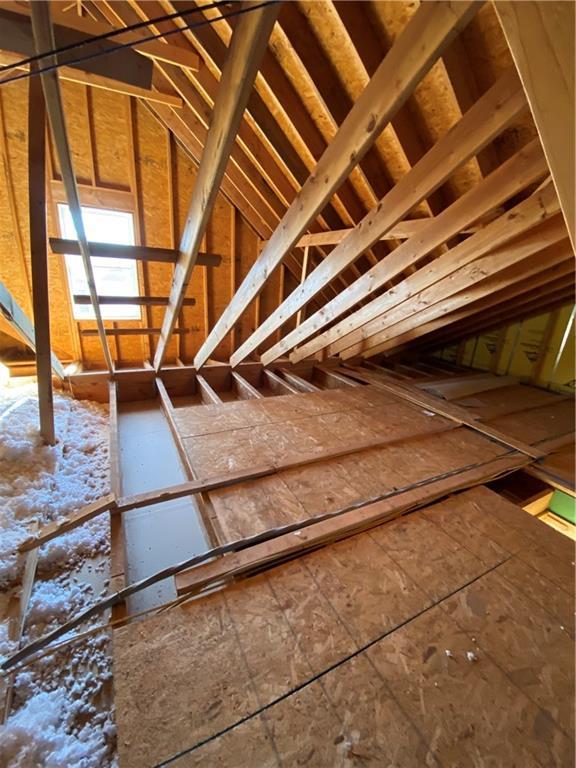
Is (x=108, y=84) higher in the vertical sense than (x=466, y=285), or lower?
higher

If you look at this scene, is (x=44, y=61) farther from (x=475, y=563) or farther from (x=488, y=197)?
(x=475, y=563)

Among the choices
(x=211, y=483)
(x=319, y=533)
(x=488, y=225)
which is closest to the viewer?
(x=319, y=533)

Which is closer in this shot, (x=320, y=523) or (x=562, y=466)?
(x=320, y=523)

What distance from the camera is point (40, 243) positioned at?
1782mm

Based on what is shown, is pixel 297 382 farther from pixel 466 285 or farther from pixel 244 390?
pixel 466 285

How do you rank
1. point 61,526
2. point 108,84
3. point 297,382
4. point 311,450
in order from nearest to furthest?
point 61,526, point 311,450, point 108,84, point 297,382

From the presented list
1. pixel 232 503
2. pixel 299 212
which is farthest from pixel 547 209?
pixel 232 503

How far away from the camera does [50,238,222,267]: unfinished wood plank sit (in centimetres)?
179

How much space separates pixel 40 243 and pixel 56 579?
1.80 meters

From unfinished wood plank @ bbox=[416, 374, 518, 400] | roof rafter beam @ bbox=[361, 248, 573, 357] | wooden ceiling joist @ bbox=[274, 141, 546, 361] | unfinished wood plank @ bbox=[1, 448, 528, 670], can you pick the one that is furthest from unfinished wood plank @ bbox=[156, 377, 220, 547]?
unfinished wood plank @ bbox=[416, 374, 518, 400]

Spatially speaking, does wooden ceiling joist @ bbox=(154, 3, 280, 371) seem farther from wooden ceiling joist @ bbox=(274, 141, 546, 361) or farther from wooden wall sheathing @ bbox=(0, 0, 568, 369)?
wooden ceiling joist @ bbox=(274, 141, 546, 361)

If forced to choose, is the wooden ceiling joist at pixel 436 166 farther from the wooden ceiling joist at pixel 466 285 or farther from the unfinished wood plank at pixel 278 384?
the unfinished wood plank at pixel 278 384

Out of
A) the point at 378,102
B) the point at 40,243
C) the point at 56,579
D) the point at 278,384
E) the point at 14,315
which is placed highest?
the point at 378,102

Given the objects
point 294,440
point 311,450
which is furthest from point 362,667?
point 294,440
